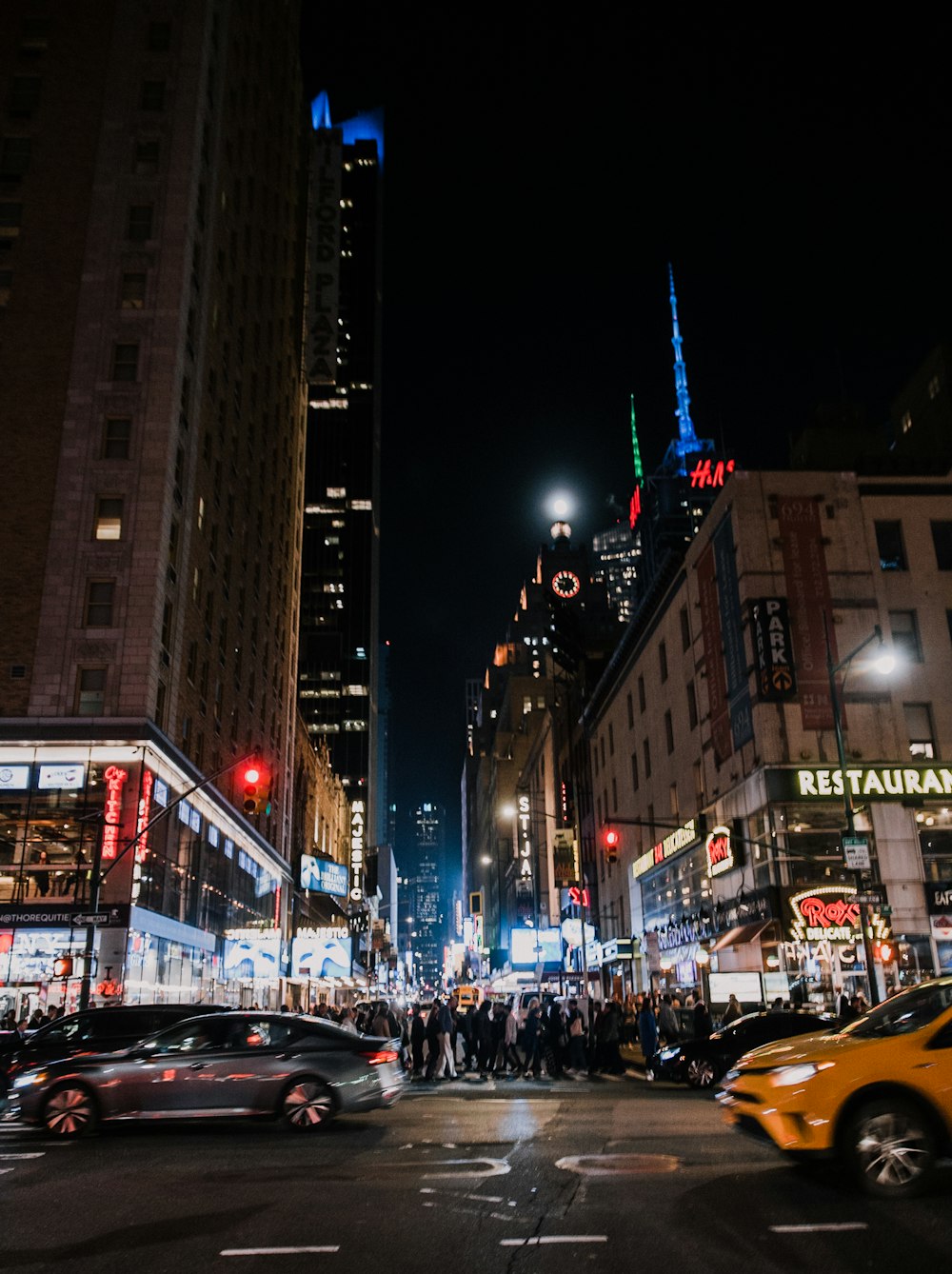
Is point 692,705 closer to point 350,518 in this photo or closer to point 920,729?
point 920,729

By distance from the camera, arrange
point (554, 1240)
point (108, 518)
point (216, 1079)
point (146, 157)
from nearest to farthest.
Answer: point (554, 1240) → point (216, 1079) → point (108, 518) → point (146, 157)

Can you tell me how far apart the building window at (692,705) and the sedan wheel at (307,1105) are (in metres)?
33.5

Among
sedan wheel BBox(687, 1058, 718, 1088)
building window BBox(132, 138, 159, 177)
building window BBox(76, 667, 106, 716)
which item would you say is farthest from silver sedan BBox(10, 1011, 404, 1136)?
building window BBox(132, 138, 159, 177)

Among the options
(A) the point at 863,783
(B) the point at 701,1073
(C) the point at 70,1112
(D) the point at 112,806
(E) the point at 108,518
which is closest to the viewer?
(C) the point at 70,1112

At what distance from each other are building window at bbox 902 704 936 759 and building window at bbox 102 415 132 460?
3181 cm

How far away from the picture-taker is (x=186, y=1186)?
1015cm

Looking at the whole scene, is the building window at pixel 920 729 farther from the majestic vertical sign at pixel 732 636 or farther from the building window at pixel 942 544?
the building window at pixel 942 544

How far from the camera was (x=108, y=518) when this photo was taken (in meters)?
40.8

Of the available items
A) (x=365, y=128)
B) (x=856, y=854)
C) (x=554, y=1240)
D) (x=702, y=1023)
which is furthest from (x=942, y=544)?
(x=365, y=128)

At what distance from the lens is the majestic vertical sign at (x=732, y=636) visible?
37938mm

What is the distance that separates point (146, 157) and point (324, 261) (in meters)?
27.0

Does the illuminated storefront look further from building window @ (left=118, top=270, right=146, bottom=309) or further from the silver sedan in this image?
building window @ (left=118, top=270, right=146, bottom=309)

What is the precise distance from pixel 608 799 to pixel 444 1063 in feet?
135

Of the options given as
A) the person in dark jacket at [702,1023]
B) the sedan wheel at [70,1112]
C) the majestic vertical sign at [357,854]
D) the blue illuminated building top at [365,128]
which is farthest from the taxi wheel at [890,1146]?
the blue illuminated building top at [365,128]
